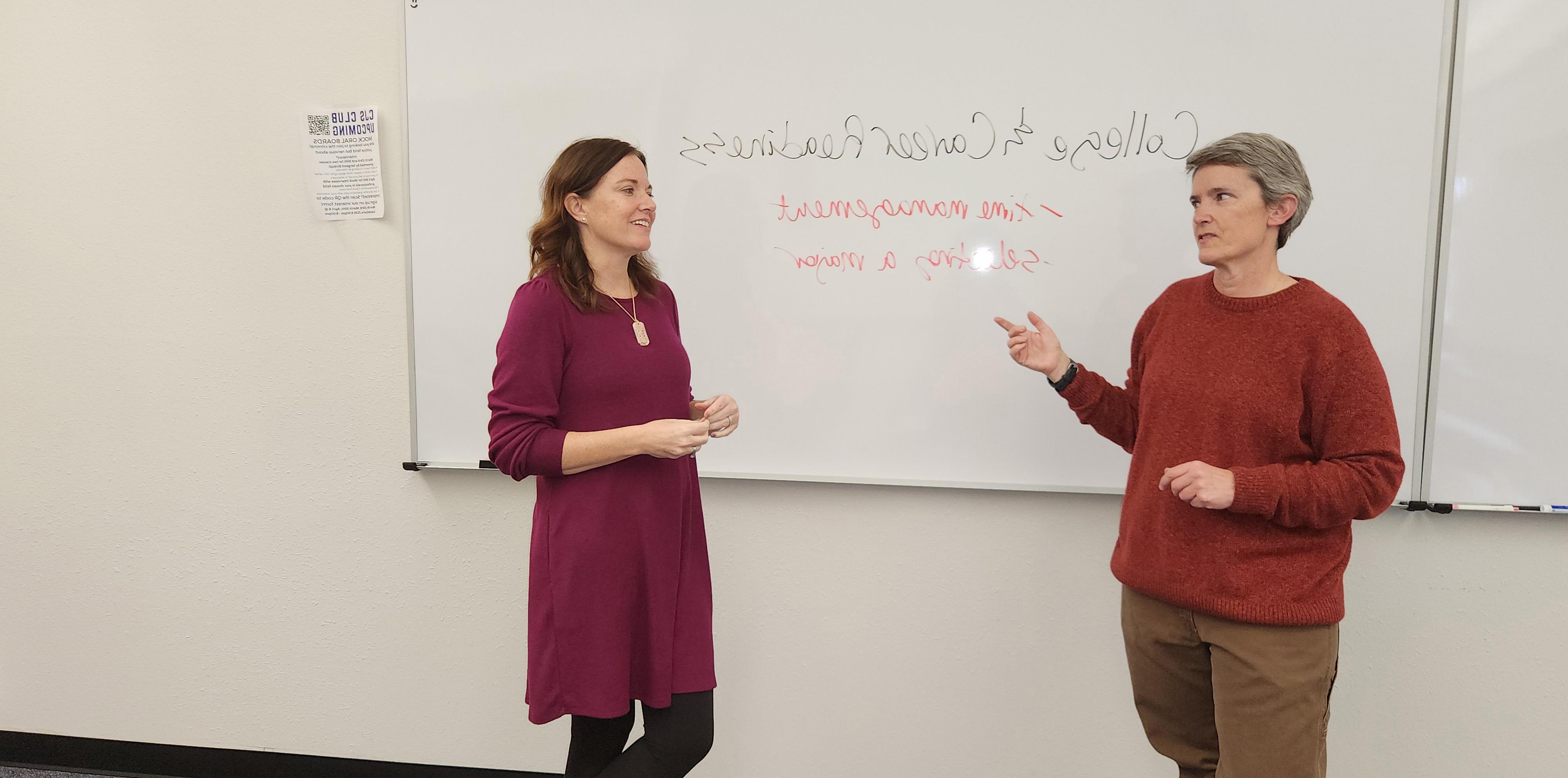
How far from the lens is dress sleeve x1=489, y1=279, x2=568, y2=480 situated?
125 centimetres

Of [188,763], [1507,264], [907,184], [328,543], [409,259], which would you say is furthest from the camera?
[188,763]

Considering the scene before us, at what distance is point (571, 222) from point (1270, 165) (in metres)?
1.06

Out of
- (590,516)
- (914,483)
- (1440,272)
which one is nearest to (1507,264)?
(1440,272)

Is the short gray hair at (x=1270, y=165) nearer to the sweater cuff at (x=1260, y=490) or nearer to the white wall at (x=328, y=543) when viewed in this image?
the sweater cuff at (x=1260, y=490)

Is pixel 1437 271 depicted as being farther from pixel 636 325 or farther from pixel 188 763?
pixel 188 763

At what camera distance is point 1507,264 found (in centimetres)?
165

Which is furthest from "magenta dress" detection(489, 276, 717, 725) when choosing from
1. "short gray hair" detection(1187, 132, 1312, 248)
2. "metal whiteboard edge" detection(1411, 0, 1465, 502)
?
"metal whiteboard edge" detection(1411, 0, 1465, 502)

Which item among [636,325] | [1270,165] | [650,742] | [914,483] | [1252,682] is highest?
[1270,165]

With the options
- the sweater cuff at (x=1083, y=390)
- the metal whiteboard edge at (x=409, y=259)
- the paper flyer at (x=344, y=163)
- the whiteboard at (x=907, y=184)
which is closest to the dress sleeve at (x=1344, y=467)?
the sweater cuff at (x=1083, y=390)

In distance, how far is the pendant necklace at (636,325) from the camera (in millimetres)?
1363

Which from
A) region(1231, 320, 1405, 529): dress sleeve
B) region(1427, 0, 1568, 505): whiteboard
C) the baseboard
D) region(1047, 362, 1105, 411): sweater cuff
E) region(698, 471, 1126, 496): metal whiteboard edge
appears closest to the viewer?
region(1231, 320, 1405, 529): dress sleeve

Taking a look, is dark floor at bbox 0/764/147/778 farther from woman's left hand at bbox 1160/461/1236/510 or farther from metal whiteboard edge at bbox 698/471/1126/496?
woman's left hand at bbox 1160/461/1236/510

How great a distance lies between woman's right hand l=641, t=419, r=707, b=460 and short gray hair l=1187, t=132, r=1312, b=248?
869 mm

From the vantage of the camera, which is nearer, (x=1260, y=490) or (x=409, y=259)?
(x=1260, y=490)
